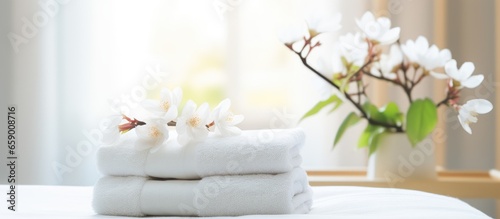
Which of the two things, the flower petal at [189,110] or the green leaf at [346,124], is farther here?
the green leaf at [346,124]

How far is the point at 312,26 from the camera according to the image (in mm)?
1877

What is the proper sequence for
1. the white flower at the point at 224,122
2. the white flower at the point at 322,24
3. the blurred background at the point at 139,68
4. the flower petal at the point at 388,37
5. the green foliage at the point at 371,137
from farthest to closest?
1. the blurred background at the point at 139,68
2. the green foliage at the point at 371,137
3. the flower petal at the point at 388,37
4. the white flower at the point at 322,24
5. the white flower at the point at 224,122

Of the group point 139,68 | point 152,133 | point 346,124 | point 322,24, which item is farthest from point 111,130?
point 139,68

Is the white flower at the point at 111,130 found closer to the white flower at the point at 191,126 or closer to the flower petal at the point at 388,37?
the white flower at the point at 191,126

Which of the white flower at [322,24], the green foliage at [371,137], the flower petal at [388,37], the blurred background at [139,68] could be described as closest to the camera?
the white flower at [322,24]

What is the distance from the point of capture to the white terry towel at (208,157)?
3.68 feet

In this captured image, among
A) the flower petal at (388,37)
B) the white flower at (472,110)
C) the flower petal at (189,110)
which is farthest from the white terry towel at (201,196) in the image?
the flower petal at (388,37)

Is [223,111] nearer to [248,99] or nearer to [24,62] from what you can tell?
[248,99]

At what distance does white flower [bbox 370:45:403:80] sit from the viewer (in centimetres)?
212

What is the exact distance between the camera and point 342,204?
1.22 m

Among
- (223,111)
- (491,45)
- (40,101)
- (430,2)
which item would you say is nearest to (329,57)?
(430,2)

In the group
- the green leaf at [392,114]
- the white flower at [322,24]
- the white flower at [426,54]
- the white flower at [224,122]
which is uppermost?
the white flower at [322,24]

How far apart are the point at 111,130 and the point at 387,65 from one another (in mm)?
1162

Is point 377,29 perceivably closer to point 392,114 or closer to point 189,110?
point 392,114
